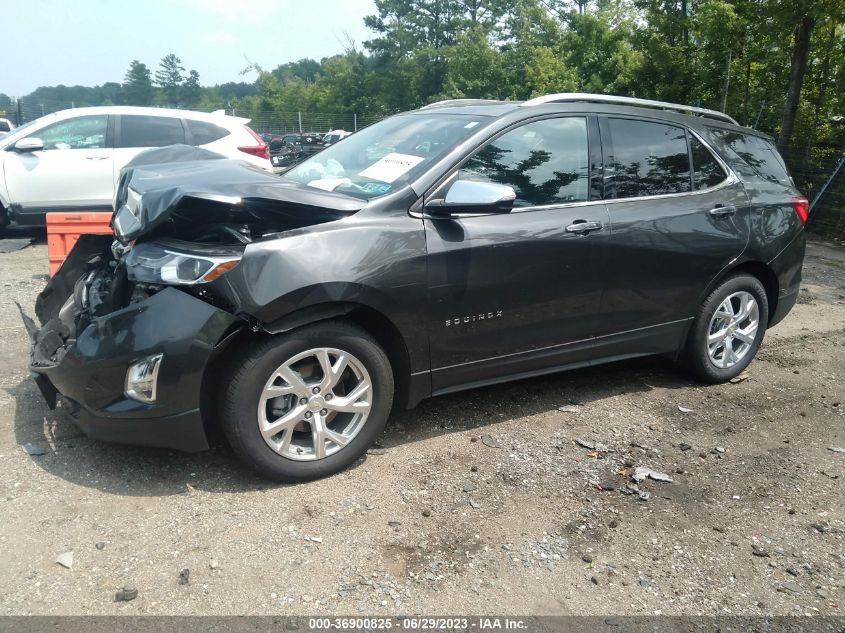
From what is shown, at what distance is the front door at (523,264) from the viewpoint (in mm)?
3584

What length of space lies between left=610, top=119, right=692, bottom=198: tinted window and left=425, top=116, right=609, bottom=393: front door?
22 centimetres

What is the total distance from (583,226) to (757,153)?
1957 mm

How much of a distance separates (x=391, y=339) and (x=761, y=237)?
285 cm

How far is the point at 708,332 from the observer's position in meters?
4.73

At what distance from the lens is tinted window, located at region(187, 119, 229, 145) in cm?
956

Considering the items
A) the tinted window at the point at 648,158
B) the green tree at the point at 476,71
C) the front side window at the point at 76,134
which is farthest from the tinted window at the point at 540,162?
the green tree at the point at 476,71

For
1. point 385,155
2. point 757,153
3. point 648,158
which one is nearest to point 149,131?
point 385,155

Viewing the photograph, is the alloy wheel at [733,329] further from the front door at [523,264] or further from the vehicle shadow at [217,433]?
the front door at [523,264]

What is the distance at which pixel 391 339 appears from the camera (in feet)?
11.7

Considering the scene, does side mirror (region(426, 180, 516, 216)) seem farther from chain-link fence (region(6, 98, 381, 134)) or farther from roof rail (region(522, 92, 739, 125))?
chain-link fence (region(6, 98, 381, 134))

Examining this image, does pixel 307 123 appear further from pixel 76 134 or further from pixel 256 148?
pixel 76 134

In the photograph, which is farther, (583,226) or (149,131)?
(149,131)

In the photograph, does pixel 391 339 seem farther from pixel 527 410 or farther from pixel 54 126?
pixel 54 126

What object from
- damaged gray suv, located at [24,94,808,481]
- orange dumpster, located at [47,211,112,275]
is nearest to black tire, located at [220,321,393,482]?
damaged gray suv, located at [24,94,808,481]
